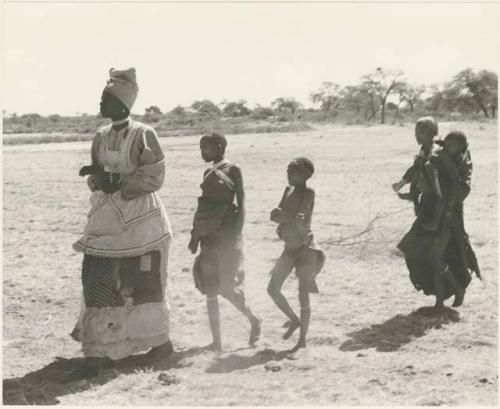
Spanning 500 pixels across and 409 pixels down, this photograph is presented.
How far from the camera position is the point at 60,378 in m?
4.47

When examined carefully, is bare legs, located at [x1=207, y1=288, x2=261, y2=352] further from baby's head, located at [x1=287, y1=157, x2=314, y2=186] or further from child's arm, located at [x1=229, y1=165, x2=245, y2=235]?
baby's head, located at [x1=287, y1=157, x2=314, y2=186]

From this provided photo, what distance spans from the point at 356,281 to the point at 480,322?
152 cm

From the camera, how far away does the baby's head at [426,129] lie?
17.6ft

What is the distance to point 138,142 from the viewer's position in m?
4.53

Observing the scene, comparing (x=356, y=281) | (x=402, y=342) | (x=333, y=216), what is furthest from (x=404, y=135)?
(x=402, y=342)

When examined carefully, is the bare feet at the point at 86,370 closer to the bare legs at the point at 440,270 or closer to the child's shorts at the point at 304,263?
the child's shorts at the point at 304,263

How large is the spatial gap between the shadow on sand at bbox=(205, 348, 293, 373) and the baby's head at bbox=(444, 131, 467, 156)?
201 cm

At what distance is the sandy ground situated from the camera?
13.9 feet

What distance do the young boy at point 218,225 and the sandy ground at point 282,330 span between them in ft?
1.68

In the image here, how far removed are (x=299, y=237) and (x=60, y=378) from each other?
176 centimetres

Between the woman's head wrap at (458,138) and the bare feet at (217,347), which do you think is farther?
the woman's head wrap at (458,138)

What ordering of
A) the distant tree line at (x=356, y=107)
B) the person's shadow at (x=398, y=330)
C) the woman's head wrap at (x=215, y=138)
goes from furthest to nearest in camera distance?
the distant tree line at (x=356, y=107) < the person's shadow at (x=398, y=330) < the woman's head wrap at (x=215, y=138)

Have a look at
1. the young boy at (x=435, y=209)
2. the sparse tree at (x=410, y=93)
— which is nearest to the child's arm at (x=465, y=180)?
the young boy at (x=435, y=209)

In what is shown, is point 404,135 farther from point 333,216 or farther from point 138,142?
point 138,142
